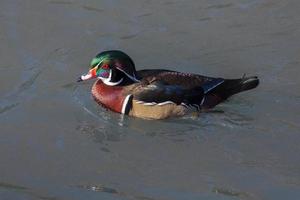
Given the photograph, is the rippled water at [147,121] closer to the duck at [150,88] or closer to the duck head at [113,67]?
the duck at [150,88]

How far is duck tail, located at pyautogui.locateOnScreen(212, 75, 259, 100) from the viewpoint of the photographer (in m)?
8.25

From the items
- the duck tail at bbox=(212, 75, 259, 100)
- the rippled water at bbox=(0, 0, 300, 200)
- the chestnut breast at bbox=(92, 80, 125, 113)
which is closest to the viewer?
the rippled water at bbox=(0, 0, 300, 200)

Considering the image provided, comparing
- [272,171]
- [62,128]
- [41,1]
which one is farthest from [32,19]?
[272,171]

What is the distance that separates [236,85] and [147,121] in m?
1.06

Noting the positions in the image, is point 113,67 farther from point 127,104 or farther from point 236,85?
point 236,85

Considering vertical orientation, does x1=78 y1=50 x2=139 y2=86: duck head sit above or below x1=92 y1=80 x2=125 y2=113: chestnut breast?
above

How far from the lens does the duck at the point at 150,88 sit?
798 centimetres

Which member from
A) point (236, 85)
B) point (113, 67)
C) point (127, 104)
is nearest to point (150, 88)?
point (127, 104)

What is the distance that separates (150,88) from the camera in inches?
314

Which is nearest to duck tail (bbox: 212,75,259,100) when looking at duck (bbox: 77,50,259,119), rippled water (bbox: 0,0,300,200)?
duck (bbox: 77,50,259,119)

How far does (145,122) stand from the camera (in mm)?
8016

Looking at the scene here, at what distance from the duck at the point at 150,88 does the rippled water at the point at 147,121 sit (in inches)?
5.0

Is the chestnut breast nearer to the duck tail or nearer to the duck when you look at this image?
the duck

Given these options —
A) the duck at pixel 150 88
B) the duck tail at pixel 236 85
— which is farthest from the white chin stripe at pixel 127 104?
the duck tail at pixel 236 85
